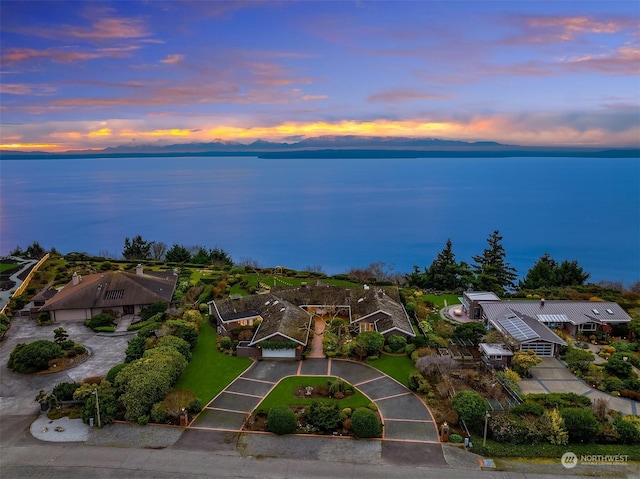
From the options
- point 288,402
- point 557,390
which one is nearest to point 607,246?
point 557,390

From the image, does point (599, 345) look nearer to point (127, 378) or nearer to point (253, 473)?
point (253, 473)

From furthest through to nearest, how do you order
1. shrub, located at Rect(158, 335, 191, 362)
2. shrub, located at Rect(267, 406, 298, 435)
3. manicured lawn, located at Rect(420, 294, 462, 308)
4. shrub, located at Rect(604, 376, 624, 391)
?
manicured lawn, located at Rect(420, 294, 462, 308) → shrub, located at Rect(158, 335, 191, 362) → shrub, located at Rect(604, 376, 624, 391) → shrub, located at Rect(267, 406, 298, 435)

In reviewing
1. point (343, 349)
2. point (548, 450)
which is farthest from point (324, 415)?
point (548, 450)

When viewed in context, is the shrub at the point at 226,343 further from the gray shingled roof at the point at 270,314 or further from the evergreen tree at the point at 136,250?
the evergreen tree at the point at 136,250

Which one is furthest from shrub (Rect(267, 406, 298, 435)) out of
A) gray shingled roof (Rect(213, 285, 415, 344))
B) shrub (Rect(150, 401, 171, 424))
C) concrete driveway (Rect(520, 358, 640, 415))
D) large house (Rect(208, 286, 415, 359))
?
concrete driveway (Rect(520, 358, 640, 415))

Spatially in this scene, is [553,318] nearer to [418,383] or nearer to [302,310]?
[418,383]

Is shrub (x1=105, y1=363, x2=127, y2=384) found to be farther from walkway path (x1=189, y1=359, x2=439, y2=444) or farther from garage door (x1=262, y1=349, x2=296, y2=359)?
garage door (x1=262, y1=349, x2=296, y2=359)
